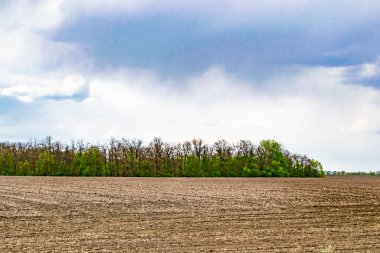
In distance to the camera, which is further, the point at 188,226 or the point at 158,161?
the point at 158,161

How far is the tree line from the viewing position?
108m

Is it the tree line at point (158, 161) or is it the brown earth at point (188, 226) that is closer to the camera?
the brown earth at point (188, 226)

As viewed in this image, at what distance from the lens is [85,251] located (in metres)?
15.1

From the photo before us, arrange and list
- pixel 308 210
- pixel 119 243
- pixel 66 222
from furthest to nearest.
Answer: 1. pixel 308 210
2. pixel 66 222
3. pixel 119 243

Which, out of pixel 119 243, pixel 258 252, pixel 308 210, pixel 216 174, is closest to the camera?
pixel 258 252

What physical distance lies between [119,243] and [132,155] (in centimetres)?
9719

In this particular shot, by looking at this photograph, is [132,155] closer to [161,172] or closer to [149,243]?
[161,172]

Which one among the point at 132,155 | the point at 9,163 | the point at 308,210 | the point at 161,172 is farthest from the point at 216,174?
the point at 308,210

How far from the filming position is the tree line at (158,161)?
4259 inches

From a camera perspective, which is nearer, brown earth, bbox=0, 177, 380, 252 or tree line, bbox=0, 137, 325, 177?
brown earth, bbox=0, 177, 380, 252

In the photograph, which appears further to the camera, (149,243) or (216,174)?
(216,174)

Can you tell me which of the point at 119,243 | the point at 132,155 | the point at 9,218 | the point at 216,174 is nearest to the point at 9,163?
the point at 132,155

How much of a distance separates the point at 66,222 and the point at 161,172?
87.7 m

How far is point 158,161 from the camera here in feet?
366
